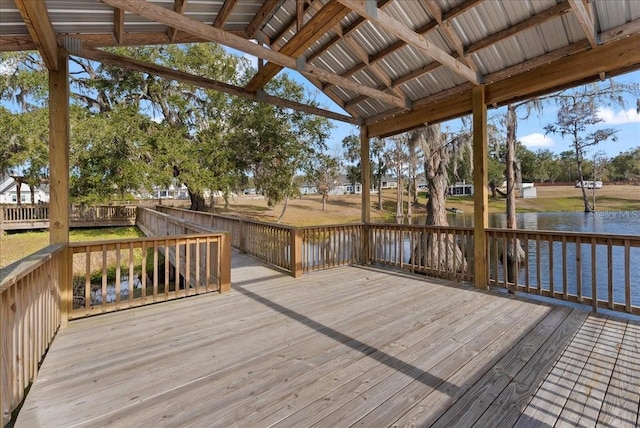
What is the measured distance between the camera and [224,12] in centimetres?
364

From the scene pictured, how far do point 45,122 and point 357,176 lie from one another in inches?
1008

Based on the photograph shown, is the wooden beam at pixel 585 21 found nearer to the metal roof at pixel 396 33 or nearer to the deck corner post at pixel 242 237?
the metal roof at pixel 396 33

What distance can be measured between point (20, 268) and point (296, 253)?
11.8 feet

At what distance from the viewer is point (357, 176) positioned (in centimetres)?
3269

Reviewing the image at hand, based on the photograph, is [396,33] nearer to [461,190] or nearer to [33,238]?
[33,238]

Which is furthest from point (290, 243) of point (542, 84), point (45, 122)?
point (45, 122)

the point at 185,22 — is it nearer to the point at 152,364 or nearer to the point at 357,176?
the point at 152,364

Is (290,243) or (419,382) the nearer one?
(419,382)

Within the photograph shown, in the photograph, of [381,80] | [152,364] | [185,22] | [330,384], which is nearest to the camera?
[330,384]

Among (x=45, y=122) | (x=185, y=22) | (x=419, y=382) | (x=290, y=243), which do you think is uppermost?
(x=45, y=122)

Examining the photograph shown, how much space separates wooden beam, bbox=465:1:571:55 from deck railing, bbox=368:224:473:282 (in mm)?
2560

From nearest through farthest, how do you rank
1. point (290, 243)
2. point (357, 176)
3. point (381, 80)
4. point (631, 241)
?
point (631, 241) < point (381, 80) < point (290, 243) < point (357, 176)

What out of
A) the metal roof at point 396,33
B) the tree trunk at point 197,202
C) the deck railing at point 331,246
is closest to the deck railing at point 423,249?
the deck railing at point 331,246

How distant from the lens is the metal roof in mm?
2902
